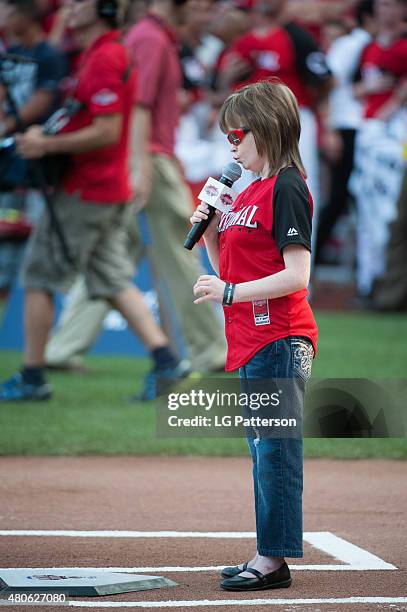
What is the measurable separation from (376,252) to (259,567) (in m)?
9.58

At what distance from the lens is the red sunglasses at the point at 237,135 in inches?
165

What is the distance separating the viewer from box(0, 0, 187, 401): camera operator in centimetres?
805

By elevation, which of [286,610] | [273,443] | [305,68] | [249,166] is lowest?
[286,610]

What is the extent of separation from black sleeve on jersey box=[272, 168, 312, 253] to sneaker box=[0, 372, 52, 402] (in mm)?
4439

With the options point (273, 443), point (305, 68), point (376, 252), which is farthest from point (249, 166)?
point (376, 252)

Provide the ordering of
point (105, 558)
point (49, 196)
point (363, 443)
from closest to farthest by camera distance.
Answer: point (105, 558) → point (363, 443) → point (49, 196)

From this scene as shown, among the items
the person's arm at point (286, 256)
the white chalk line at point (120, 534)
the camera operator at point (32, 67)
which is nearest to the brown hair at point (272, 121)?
the person's arm at point (286, 256)

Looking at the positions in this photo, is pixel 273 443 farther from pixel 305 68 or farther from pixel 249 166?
pixel 305 68

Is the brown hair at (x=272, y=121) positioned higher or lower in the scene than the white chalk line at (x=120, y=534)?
higher

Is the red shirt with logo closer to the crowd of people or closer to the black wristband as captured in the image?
the black wristband

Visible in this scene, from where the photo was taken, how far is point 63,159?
27.0 ft

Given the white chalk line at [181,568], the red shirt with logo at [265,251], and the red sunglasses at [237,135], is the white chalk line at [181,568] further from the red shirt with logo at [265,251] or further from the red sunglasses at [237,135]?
the red sunglasses at [237,135]

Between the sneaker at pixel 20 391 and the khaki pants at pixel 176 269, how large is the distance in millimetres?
1393

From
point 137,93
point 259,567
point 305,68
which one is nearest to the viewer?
point 259,567
